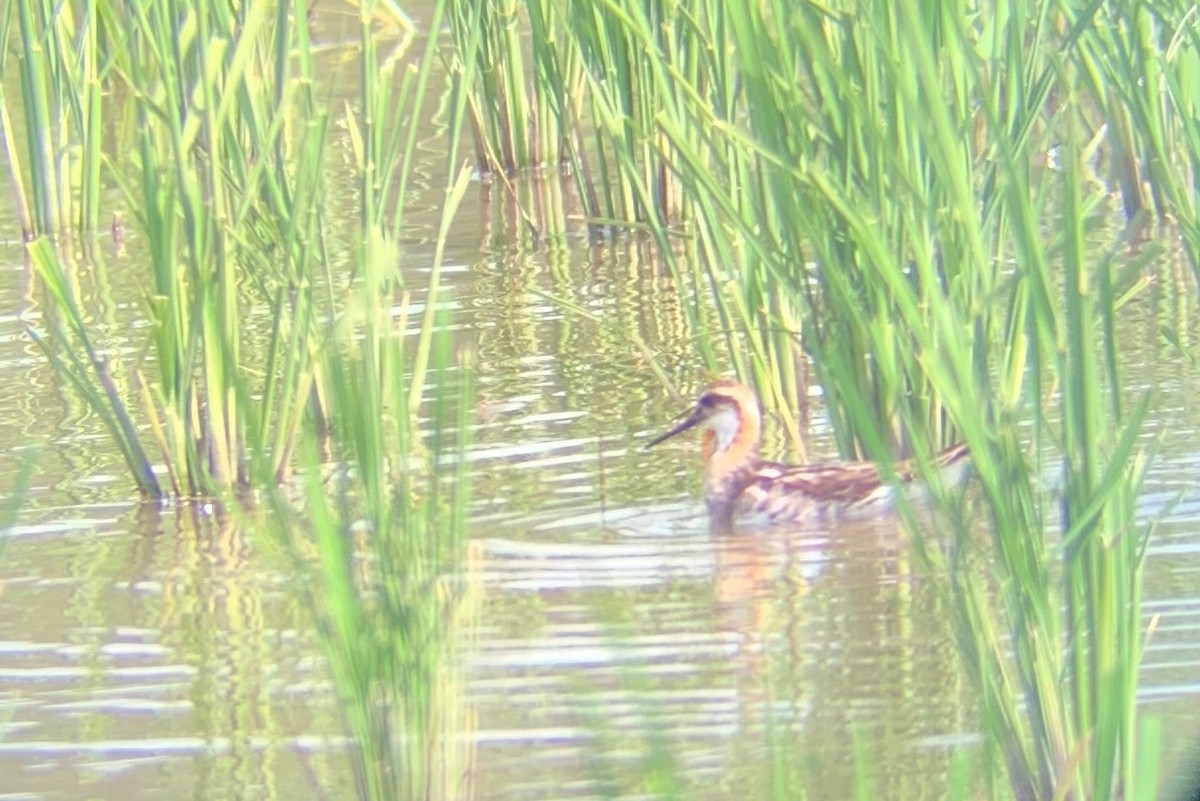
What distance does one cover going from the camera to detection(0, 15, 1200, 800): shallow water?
3.88 m

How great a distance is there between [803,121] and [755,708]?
4.24 ft

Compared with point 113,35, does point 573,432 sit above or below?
below

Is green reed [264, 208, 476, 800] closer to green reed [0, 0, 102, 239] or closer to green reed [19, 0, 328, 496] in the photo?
green reed [19, 0, 328, 496]

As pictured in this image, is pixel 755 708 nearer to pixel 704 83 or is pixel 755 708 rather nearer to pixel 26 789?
pixel 26 789

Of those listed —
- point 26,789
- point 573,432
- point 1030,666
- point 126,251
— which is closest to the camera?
point 1030,666

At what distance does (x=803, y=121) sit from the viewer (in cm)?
477

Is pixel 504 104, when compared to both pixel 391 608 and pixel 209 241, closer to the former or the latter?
pixel 209 241

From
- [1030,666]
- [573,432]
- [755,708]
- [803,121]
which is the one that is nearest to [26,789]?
[755,708]

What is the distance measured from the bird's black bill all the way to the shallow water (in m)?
0.06

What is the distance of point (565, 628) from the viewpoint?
4.66 meters

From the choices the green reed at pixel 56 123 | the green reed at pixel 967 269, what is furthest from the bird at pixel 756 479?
the green reed at pixel 56 123

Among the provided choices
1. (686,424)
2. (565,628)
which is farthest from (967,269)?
(686,424)

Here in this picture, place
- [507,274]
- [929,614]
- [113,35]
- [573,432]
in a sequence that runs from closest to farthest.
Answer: [929,614] → [573,432] → [113,35] → [507,274]

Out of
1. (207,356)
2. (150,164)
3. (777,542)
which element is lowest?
(777,542)
